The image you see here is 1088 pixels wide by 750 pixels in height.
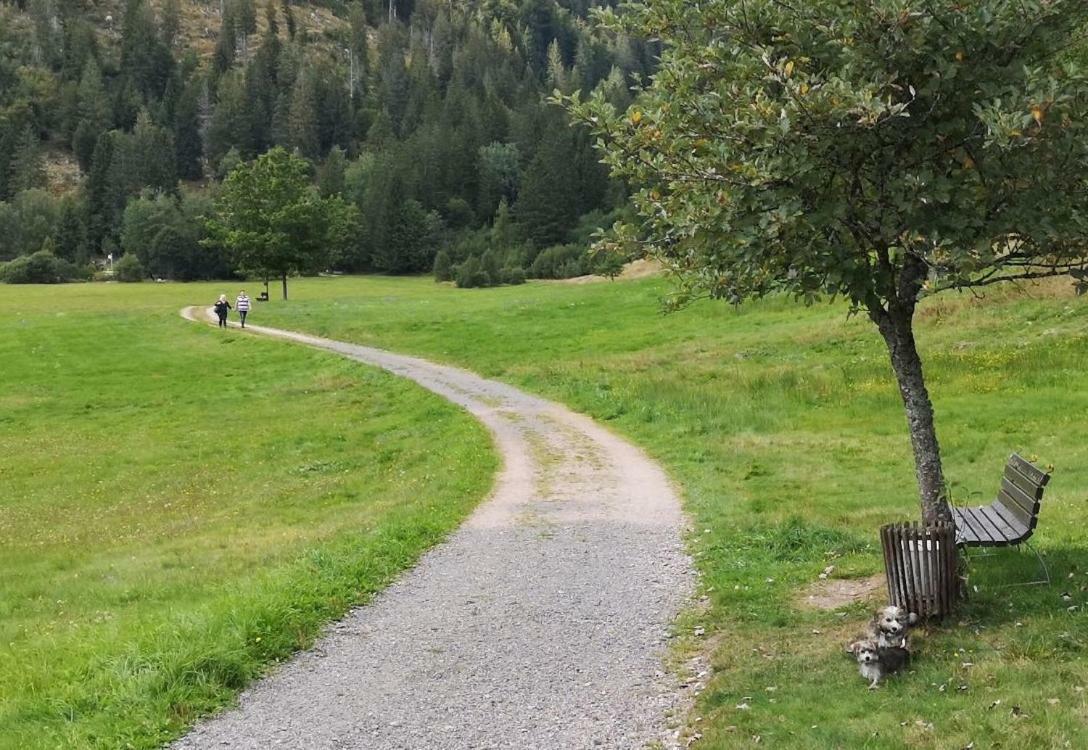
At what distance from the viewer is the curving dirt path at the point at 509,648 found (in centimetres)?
748

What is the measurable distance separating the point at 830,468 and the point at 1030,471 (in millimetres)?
8157

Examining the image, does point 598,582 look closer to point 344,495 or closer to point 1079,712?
point 1079,712

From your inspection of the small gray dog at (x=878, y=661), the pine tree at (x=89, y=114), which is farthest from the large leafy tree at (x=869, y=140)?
the pine tree at (x=89, y=114)

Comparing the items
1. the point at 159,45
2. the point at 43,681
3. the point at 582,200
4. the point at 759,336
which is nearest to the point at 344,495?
the point at 43,681

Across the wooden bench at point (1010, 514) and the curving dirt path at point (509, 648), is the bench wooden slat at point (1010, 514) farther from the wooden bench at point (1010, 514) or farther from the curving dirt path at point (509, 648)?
the curving dirt path at point (509, 648)

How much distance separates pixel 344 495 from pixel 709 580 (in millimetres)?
10784

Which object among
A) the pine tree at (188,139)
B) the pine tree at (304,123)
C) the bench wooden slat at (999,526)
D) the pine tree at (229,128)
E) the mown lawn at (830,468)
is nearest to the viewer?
the mown lawn at (830,468)

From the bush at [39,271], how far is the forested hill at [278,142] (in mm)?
8691

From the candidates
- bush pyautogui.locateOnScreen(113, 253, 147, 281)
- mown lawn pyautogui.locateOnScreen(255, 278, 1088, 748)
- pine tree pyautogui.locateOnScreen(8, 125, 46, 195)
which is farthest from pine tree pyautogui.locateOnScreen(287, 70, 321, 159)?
mown lawn pyautogui.locateOnScreen(255, 278, 1088, 748)

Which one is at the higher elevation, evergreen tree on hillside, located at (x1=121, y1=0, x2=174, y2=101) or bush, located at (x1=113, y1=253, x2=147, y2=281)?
evergreen tree on hillside, located at (x1=121, y1=0, x2=174, y2=101)

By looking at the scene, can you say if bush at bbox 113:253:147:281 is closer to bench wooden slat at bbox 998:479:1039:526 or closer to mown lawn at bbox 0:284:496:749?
mown lawn at bbox 0:284:496:749

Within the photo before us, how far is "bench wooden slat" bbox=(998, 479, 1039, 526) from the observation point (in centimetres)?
924

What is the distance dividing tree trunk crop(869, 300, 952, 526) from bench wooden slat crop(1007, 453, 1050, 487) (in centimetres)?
91

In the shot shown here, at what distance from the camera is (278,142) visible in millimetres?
174625
